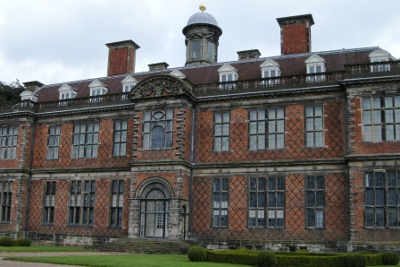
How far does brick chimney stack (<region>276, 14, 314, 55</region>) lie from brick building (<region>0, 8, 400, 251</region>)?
10 centimetres

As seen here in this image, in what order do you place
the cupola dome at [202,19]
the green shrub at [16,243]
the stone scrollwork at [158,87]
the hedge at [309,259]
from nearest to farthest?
1. the hedge at [309,259]
2. the stone scrollwork at [158,87]
3. the green shrub at [16,243]
4. the cupola dome at [202,19]

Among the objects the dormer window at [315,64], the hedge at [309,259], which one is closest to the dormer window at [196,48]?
the dormer window at [315,64]

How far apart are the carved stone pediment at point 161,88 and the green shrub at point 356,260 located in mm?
14609

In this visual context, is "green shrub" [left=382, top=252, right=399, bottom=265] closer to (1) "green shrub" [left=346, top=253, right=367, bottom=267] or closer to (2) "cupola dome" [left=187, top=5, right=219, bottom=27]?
(1) "green shrub" [left=346, top=253, right=367, bottom=267]

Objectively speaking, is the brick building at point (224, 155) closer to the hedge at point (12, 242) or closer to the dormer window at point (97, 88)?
the dormer window at point (97, 88)

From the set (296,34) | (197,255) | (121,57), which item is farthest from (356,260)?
(121,57)

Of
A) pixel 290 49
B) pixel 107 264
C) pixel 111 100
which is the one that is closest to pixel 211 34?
pixel 290 49

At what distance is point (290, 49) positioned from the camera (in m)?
34.5

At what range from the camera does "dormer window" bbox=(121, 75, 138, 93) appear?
35.0 meters

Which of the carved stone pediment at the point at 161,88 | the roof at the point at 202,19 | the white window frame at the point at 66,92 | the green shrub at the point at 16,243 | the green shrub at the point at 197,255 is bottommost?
the green shrub at the point at 16,243

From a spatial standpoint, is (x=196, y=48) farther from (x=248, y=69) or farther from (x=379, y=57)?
(x=379, y=57)

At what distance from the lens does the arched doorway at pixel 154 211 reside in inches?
1145

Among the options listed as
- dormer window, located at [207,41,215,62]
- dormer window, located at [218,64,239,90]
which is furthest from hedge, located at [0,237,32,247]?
dormer window, located at [207,41,215,62]

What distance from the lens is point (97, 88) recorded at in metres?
35.9
